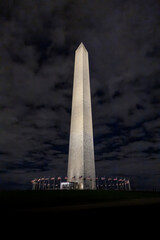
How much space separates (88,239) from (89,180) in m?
36.6

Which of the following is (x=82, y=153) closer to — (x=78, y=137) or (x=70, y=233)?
(x=78, y=137)

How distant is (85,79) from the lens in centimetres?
Answer: 4738

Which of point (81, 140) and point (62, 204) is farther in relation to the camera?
point (81, 140)

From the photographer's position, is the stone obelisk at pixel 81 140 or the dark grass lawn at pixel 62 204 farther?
the stone obelisk at pixel 81 140

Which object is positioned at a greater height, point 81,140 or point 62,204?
point 81,140

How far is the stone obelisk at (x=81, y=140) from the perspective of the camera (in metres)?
38.8

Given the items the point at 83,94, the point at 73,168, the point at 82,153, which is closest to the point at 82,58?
the point at 83,94

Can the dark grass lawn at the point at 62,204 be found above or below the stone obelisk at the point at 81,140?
below

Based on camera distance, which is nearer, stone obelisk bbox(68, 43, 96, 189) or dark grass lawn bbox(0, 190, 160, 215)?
dark grass lawn bbox(0, 190, 160, 215)

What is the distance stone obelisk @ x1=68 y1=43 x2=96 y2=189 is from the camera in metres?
38.8

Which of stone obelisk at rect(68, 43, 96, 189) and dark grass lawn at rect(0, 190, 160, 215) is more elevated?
stone obelisk at rect(68, 43, 96, 189)

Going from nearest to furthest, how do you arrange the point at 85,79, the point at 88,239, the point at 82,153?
the point at 88,239 → the point at 82,153 → the point at 85,79

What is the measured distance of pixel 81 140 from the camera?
40.3m

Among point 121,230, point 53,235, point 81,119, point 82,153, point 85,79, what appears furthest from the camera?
point 85,79
